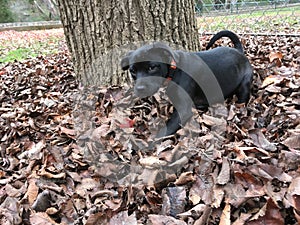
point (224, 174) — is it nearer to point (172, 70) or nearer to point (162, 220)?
point (162, 220)

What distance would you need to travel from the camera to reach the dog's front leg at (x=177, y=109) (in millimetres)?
2555

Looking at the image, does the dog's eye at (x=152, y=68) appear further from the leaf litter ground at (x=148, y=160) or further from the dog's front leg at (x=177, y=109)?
the leaf litter ground at (x=148, y=160)

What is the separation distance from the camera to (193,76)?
2.79m

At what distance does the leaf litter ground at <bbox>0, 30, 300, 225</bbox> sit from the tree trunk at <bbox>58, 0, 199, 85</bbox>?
11.1 inches

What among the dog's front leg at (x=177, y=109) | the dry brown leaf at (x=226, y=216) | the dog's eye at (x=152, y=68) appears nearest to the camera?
the dry brown leaf at (x=226, y=216)

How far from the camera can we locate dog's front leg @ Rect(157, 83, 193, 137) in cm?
255

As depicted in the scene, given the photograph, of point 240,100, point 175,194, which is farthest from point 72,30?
point 175,194

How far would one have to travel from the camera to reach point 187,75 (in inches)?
109

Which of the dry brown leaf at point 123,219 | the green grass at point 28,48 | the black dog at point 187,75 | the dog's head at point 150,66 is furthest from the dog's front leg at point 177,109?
the green grass at point 28,48

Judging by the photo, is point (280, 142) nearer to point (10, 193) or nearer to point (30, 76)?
point (10, 193)

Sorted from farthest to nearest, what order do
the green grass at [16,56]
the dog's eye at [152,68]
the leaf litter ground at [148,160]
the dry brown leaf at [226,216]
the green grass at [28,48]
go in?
the green grass at [28,48] < the green grass at [16,56] < the dog's eye at [152,68] < the leaf litter ground at [148,160] < the dry brown leaf at [226,216]

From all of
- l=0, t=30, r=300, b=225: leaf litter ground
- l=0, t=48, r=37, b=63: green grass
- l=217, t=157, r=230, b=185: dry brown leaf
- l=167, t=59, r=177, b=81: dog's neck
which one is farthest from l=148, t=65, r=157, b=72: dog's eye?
l=0, t=48, r=37, b=63: green grass

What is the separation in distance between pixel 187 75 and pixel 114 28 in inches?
35.8

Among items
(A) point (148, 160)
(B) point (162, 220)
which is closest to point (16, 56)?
(A) point (148, 160)
